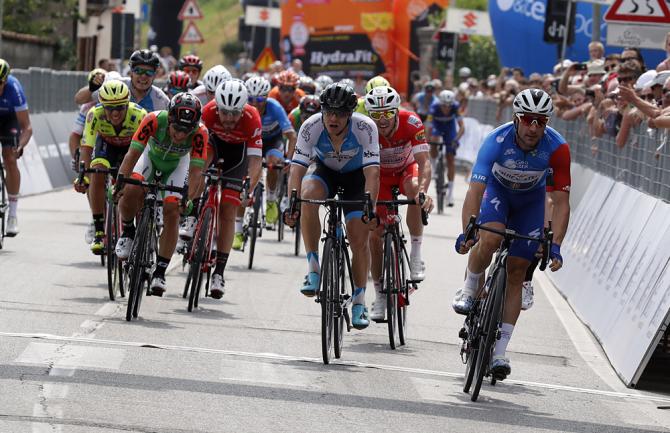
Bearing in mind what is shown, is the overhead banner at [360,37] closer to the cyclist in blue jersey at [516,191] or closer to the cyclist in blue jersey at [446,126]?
the cyclist in blue jersey at [446,126]

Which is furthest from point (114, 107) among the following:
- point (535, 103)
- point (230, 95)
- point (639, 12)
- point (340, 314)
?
point (639, 12)

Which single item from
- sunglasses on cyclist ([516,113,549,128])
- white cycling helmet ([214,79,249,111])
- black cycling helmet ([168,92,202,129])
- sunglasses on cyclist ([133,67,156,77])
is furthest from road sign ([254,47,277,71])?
sunglasses on cyclist ([516,113,549,128])

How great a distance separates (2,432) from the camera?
25.4 feet

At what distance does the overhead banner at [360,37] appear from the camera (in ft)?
192

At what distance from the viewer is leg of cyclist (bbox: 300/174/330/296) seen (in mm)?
11344

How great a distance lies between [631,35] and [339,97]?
736 cm

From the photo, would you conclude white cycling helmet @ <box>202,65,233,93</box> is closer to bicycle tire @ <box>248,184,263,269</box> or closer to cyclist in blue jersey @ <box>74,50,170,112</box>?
cyclist in blue jersey @ <box>74,50,170,112</box>

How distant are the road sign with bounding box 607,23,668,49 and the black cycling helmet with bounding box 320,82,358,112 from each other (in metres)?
6.81

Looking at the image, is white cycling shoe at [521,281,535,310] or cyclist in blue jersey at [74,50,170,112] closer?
white cycling shoe at [521,281,535,310]

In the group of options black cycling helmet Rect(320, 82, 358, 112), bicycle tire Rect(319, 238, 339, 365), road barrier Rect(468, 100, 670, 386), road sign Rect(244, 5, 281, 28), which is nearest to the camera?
bicycle tire Rect(319, 238, 339, 365)

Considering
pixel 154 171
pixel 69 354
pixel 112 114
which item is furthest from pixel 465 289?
pixel 112 114

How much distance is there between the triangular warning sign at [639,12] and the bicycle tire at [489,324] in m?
6.71

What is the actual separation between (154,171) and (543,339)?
3.54m

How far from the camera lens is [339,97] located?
1133 cm
